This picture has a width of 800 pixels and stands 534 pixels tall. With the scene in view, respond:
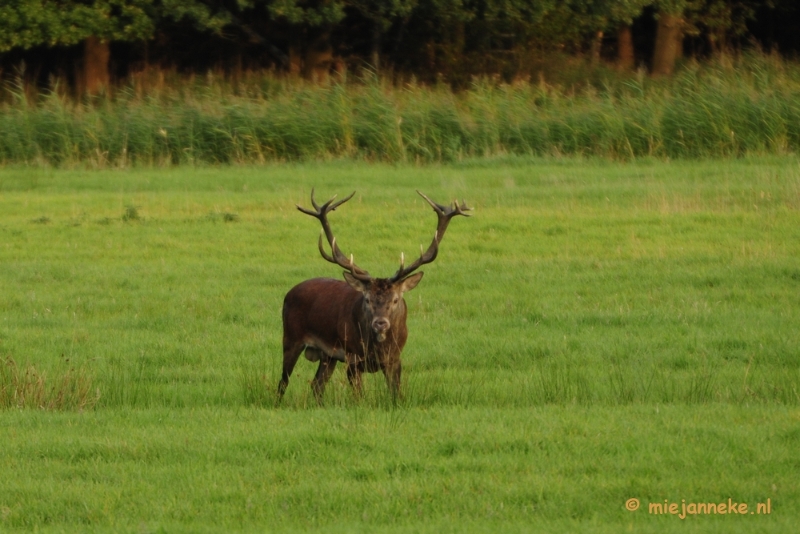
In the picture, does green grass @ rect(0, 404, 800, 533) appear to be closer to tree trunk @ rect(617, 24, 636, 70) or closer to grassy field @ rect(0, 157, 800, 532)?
grassy field @ rect(0, 157, 800, 532)

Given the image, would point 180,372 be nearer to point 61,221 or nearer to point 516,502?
point 516,502

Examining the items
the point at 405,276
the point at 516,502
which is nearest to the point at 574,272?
the point at 405,276

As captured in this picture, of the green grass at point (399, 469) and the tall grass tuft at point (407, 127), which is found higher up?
the green grass at point (399, 469)

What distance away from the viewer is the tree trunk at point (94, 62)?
3244 cm

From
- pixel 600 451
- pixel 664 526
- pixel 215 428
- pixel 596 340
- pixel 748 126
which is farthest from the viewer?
pixel 748 126

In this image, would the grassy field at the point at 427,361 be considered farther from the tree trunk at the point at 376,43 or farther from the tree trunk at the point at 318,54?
the tree trunk at the point at 318,54

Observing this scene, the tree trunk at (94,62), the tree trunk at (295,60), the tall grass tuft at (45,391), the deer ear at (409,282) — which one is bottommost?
the tree trunk at (94,62)

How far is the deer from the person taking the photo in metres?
9.09

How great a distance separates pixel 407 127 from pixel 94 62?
12500 mm

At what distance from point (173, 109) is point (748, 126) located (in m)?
11.2

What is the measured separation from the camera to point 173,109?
24.4 meters

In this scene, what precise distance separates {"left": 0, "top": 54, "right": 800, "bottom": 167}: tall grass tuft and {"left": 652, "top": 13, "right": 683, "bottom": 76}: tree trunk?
981 cm

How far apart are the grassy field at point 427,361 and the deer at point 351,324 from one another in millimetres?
200

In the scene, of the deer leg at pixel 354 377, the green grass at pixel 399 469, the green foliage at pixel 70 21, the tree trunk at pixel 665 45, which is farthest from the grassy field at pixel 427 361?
the tree trunk at pixel 665 45
